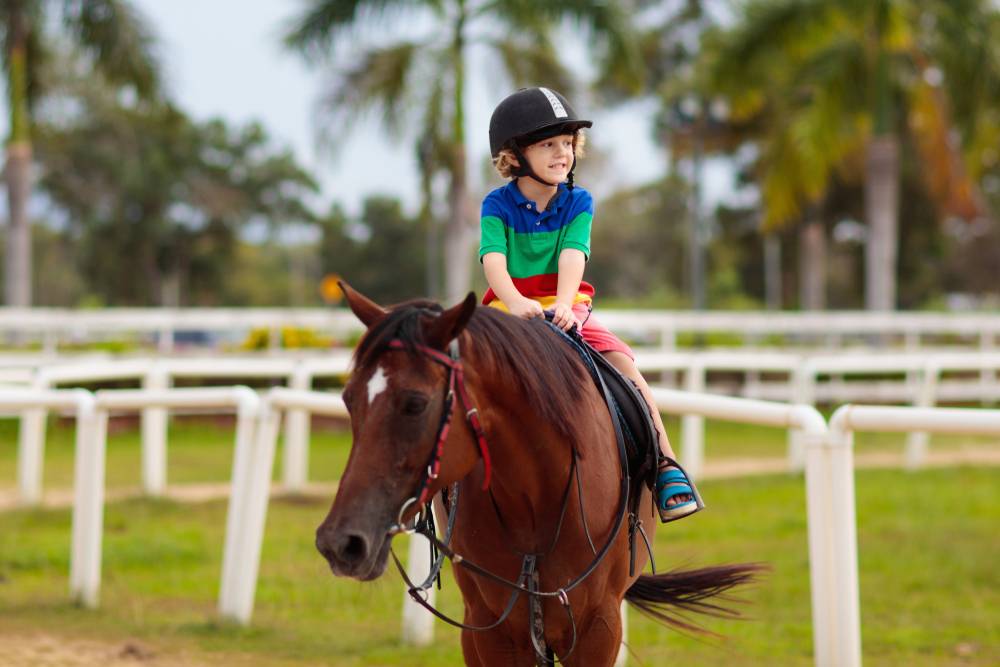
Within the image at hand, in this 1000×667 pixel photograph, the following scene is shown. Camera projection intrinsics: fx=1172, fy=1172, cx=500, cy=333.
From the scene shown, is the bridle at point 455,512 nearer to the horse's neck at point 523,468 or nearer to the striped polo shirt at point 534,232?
the horse's neck at point 523,468

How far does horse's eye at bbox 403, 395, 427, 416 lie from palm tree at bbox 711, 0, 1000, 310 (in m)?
18.1

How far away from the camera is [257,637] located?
6.03m

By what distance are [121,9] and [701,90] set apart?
13.3 m

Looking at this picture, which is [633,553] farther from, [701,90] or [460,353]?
[701,90]

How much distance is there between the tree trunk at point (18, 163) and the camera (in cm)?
1936

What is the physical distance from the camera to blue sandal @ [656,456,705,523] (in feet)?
11.1

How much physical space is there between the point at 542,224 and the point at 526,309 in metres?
0.33

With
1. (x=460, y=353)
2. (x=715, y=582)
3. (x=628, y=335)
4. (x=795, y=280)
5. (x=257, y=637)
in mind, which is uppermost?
(x=795, y=280)

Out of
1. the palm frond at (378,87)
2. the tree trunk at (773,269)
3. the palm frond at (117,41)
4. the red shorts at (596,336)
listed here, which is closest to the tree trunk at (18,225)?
the palm frond at (117,41)

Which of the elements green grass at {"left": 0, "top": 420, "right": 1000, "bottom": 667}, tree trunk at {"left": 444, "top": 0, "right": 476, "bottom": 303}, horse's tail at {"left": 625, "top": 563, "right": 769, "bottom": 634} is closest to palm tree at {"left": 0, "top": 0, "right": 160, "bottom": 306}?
tree trunk at {"left": 444, "top": 0, "right": 476, "bottom": 303}

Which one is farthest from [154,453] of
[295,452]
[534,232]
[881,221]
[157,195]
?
[157,195]

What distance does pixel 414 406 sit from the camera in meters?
2.60

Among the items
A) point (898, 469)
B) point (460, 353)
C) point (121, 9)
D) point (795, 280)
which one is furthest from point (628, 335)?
point (795, 280)

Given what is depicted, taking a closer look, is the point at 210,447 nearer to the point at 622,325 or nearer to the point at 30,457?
the point at 30,457
